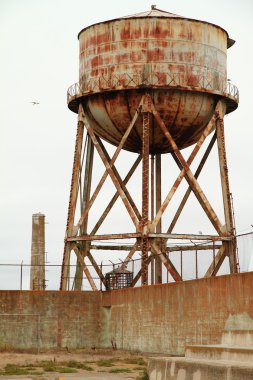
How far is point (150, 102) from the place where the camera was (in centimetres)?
3878

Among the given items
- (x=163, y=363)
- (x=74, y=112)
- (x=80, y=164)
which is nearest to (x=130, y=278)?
(x=80, y=164)

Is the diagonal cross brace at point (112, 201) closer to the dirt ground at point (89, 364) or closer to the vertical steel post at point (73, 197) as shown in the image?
the vertical steel post at point (73, 197)

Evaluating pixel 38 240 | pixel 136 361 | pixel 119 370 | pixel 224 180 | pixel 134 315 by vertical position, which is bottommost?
pixel 119 370

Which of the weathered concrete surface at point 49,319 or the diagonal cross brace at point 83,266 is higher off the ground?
the diagonal cross brace at point 83,266

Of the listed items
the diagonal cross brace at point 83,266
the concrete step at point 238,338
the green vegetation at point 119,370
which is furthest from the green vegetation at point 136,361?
the diagonal cross brace at point 83,266

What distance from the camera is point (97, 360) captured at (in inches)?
1211

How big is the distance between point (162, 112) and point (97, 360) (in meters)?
12.3

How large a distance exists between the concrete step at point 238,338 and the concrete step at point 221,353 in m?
0.79

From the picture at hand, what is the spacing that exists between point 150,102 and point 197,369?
24601mm

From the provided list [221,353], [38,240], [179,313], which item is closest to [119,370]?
[179,313]

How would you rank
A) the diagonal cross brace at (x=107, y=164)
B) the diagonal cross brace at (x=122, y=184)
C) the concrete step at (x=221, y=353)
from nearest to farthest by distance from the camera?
the concrete step at (x=221, y=353)
the diagonal cross brace at (x=107, y=164)
the diagonal cross brace at (x=122, y=184)

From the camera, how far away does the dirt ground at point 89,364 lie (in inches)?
938

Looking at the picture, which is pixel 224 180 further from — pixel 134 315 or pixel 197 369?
pixel 197 369

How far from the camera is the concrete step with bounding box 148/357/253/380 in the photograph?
13.5m
